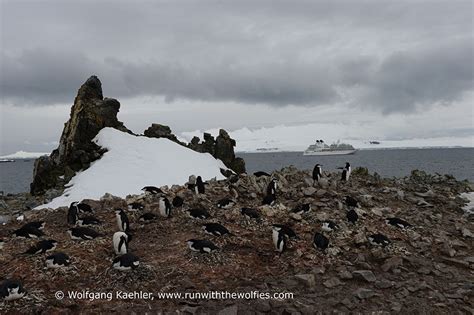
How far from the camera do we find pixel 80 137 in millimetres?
24250

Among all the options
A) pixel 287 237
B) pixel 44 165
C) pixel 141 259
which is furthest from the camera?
pixel 44 165

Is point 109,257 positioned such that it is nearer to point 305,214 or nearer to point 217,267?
point 217,267

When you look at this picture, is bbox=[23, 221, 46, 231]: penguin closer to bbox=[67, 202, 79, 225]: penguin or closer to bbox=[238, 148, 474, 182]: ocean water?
bbox=[67, 202, 79, 225]: penguin

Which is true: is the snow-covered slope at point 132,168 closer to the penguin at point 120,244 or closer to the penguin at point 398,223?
the penguin at point 120,244

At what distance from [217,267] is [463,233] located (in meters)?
7.85

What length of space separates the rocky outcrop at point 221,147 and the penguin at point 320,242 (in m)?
20.8

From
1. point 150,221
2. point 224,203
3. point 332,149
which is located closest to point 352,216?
point 224,203

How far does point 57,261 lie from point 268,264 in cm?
471

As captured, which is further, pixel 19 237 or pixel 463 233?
pixel 463 233

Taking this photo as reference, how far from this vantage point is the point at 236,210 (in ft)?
41.5

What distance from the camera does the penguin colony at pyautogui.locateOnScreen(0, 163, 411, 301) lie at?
29.2 feet

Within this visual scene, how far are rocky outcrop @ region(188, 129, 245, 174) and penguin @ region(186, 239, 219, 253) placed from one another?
2105 centimetres

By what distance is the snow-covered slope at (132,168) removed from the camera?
18.7 m

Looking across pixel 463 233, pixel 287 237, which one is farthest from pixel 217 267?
pixel 463 233
